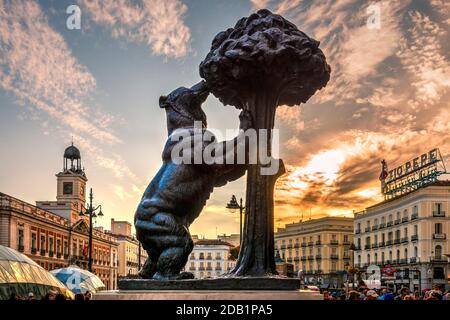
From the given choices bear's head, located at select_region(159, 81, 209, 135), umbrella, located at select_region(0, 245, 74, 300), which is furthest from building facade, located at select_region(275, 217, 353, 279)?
bear's head, located at select_region(159, 81, 209, 135)

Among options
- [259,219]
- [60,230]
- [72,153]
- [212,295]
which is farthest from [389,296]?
[72,153]

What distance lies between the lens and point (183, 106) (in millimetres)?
6566

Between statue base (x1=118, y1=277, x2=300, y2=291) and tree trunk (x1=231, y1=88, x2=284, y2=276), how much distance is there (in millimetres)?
265

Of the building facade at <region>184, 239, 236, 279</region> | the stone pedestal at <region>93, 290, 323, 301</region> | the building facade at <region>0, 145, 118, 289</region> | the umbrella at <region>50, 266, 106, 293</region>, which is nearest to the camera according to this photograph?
the stone pedestal at <region>93, 290, 323, 301</region>

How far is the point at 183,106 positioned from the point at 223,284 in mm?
1796

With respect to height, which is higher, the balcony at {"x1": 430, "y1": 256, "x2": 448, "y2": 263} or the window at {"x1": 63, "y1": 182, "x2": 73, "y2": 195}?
the window at {"x1": 63, "y1": 182, "x2": 73, "y2": 195}

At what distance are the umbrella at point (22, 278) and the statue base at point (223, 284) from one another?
14.5 m

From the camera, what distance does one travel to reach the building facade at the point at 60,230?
48.3 metres

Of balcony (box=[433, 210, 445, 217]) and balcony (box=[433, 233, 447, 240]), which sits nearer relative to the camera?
balcony (box=[433, 210, 445, 217])

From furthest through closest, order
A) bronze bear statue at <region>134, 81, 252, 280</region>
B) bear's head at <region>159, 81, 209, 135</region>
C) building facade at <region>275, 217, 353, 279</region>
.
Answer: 1. building facade at <region>275, 217, 353, 279</region>
2. bear's head at <region>159, 81, 209, 135</region>
3. bronze bear statue at <region>134, 81, 252, 280</region>

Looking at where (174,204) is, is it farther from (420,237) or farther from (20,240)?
(420,237)

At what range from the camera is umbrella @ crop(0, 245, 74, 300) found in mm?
19859

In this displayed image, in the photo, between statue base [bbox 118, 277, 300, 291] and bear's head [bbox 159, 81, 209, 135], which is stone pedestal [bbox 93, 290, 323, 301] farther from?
bear's head [bbox 159, 81, 209, 135]
